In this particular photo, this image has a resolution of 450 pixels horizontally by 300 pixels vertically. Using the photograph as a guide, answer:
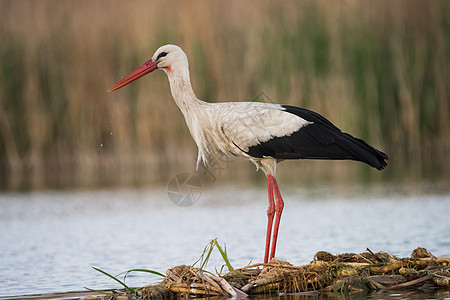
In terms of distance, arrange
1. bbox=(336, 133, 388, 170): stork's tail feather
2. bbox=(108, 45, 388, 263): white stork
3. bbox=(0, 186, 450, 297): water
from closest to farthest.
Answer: bbox=(336, 133, 388, 170): stork's tail feather < bbox=(108, 45, 388, 263): white stork < bbox=(0, 186, 450, 297): water

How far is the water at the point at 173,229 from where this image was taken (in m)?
8.01

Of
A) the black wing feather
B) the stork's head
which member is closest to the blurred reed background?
the stork's head

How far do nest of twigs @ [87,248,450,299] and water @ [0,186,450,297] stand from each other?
795mm

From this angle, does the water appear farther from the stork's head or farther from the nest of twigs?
the stork's head

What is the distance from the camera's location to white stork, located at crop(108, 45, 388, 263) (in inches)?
294

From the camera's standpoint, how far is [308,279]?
247 inches

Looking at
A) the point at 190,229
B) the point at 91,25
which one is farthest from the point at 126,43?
the point at 190,229

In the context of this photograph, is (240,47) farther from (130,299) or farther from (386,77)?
(130,299)

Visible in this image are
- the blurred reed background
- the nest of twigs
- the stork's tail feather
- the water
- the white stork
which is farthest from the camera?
the blurred reed background

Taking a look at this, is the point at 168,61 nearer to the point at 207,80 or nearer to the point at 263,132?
the point at 263,132

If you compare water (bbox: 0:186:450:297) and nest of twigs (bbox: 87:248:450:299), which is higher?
water (bbox: 0:186:450:297)

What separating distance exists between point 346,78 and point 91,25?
5.17 metres

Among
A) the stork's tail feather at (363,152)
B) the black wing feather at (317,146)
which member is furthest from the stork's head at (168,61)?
the stork's tail feather at (363,152)

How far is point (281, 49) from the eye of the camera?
15836mm
